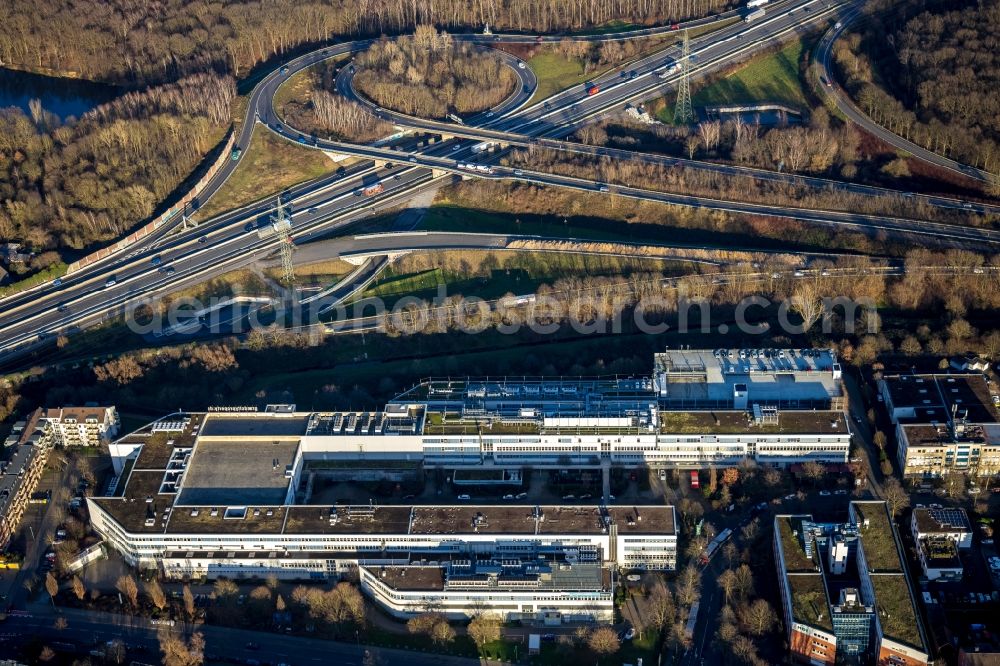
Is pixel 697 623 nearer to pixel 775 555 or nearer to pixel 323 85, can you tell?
pixel 775 555

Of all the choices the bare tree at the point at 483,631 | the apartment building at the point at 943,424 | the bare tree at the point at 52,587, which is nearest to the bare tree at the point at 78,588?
the bare tree at the point at 52,587

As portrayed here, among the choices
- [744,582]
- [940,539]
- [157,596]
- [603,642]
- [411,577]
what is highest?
[940,539]

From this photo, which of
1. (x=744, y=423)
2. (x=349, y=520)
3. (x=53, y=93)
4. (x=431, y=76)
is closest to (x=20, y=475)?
(x=349, y=520)

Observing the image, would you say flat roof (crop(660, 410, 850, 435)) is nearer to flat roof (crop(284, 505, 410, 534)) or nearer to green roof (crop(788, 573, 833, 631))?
green roof (crop(788, 573, 833, 631))

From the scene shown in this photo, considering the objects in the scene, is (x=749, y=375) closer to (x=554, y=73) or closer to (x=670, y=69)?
(x=670, y=69)

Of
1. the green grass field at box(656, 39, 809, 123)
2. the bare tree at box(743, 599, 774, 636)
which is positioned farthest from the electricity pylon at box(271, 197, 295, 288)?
the bare tree at box(743, 599, 774, 636)
